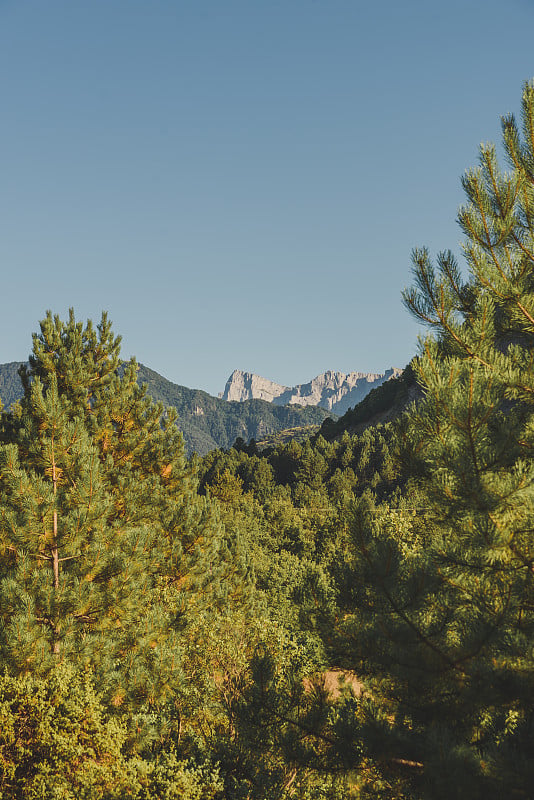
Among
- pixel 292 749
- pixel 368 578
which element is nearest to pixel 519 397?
pixel 368 578

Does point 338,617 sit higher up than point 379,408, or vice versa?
point 379,408

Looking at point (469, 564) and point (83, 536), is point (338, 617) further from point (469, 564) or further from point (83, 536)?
point (83, 536)

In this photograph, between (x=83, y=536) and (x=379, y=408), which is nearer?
(x=83, y=536)

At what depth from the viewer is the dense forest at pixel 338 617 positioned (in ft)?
15.9

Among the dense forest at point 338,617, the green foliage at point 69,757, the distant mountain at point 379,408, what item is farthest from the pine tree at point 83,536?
the distant mountain at point 379,408

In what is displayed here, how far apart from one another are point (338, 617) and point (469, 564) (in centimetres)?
170

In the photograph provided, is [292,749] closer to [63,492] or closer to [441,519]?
[441,519]

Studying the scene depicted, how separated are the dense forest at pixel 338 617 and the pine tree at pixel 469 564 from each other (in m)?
0.02

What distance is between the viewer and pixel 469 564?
5109 mm

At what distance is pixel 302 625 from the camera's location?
5.89 meters

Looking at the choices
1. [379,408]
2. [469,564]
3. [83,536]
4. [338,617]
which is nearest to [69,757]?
[83,536]

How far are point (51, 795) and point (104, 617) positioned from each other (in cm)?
396

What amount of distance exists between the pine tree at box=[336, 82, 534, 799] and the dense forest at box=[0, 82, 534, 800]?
0.08ft

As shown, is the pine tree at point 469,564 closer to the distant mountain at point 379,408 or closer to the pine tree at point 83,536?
the pine tree at point 83,536
